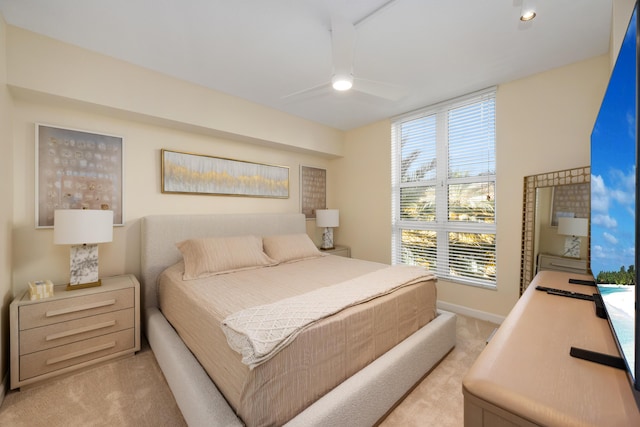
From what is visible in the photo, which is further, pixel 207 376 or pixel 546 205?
A: pixel 546 205

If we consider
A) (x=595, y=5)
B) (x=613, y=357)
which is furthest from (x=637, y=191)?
(x=595, y=5)

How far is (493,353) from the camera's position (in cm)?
86

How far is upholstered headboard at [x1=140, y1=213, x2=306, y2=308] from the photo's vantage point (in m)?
2.49

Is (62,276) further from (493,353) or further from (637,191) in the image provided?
(637,191)

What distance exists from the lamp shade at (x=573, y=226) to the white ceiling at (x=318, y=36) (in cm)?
141

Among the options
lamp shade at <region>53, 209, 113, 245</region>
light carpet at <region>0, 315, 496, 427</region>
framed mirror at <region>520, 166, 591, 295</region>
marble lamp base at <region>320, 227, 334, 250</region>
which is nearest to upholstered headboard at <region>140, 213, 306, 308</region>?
lamp shade at <region>53, 209, 113, 245</region>

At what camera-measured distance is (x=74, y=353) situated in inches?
75.6

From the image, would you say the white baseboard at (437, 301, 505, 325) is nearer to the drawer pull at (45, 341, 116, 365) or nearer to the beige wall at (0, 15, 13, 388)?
the drawer pull at (45, 341, 116, 365)

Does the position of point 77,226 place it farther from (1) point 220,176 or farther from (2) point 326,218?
(2) point 326,218

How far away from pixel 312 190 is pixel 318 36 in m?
2.40

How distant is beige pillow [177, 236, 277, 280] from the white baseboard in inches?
85.4

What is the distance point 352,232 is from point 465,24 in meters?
2.93

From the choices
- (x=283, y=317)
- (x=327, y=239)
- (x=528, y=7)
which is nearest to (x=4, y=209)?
(x=283, y=317)

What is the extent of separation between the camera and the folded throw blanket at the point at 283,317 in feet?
3.60
